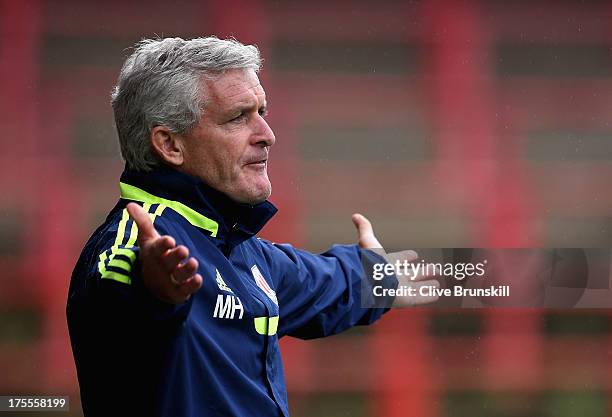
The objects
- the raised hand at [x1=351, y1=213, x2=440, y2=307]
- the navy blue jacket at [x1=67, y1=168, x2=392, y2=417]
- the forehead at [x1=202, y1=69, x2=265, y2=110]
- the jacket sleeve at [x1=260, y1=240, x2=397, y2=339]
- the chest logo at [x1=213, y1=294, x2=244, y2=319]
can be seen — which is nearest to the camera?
the navy blue jacket at [x1=67, y1=168, x2=392, y2=417]

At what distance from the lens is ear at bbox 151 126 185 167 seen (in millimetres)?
1511

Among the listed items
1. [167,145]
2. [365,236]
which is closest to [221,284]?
[167,145]

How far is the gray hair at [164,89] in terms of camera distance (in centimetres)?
151

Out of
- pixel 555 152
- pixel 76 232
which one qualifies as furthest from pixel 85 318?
pixel 555 152

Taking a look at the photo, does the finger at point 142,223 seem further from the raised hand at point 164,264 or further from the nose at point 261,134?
the nose at point 261,134

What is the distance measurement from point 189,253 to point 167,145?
24 centimetres

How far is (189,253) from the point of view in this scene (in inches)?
54.2

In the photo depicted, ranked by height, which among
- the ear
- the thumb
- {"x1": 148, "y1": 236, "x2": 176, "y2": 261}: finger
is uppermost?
the ear

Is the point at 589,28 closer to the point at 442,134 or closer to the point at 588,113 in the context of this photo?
the point at 588,113

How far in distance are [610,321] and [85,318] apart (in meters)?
2.17

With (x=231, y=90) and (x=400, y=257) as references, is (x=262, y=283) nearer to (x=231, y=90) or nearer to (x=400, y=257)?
(x=231, y=90)

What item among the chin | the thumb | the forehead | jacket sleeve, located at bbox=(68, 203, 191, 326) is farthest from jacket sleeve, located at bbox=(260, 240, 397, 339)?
jacket sleeve, located at bbox=(68, 203, 191, 326)

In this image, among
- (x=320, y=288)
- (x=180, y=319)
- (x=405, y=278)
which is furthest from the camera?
(x=405, y=278)

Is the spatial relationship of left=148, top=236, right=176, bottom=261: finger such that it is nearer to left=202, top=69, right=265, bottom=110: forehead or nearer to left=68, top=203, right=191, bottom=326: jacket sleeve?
left=68, top=203, right=191, bottom=326: jacket sleeve
